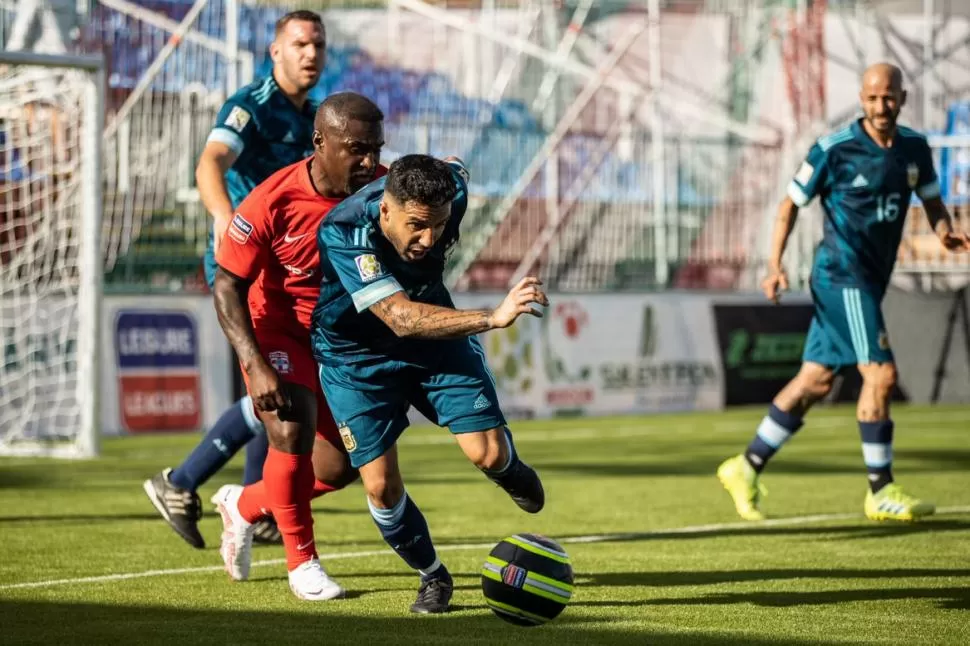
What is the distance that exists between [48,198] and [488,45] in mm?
9442

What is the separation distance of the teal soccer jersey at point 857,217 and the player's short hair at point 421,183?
4097 millimetres

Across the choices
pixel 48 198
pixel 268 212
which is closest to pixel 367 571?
pixel 268 212

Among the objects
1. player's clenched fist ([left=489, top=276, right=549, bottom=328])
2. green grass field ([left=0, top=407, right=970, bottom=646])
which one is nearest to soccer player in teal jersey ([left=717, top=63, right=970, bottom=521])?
green grass field ([left=0, top=407, right=970, bottom=646])

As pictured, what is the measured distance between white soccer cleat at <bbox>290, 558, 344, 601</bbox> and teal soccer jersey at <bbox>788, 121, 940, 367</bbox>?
12.9 ft

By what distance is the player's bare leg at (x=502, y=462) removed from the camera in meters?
5.59

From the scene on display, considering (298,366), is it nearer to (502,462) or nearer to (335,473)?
(335,473)

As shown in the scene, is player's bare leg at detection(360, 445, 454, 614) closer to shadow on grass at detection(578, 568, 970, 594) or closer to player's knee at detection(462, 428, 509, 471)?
player's knee at detection(462, 428, 509, 471)

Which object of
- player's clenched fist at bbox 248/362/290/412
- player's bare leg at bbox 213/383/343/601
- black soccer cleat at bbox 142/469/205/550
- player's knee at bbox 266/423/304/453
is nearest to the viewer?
player's clenched fist at bbox 248/362/290/412

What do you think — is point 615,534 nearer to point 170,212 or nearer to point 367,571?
point 367,571

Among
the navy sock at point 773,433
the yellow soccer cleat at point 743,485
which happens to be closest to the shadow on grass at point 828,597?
the yellow soccer cleat at point 743,485

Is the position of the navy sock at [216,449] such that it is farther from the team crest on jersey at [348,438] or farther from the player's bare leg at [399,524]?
the player's bare leg at [399,524]

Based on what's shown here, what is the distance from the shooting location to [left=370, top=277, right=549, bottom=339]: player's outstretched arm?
4.75 m

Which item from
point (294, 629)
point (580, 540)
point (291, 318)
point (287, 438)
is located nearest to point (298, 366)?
point (291, 318)

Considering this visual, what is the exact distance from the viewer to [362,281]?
5359 millimetres
